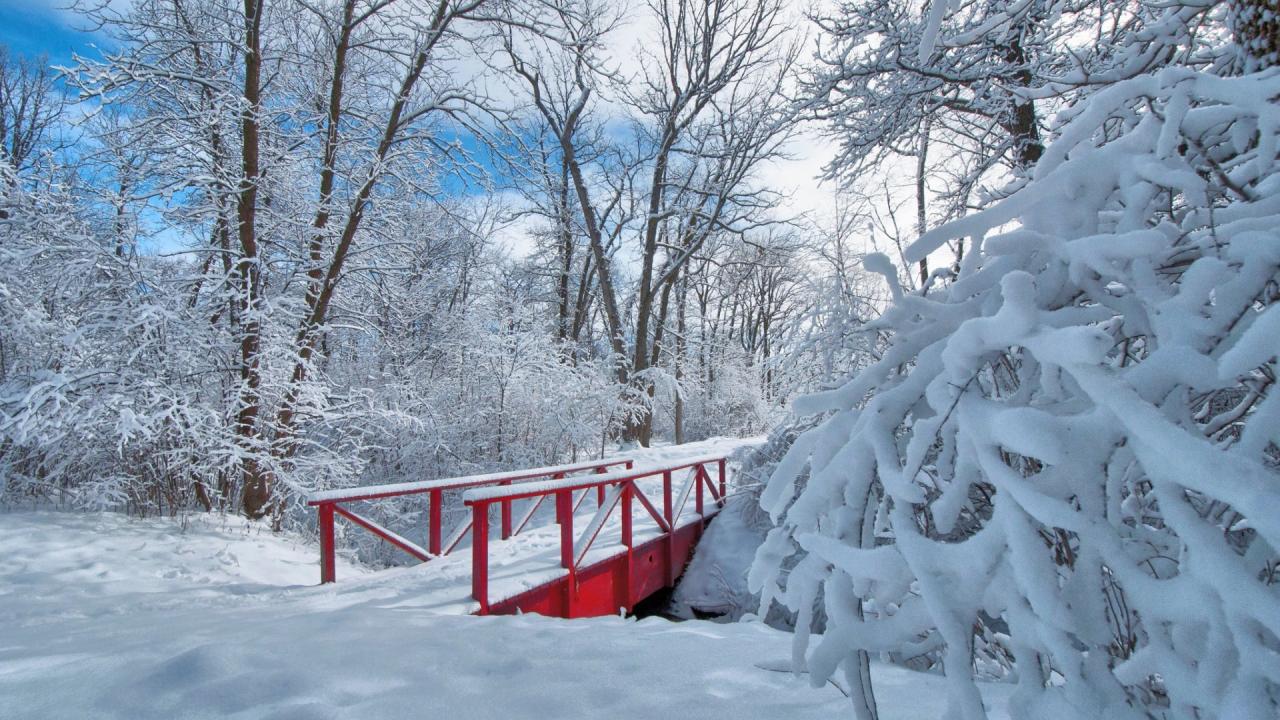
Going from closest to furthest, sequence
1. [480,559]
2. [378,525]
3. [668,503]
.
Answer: [480,559]
[378,525]
[668,503]

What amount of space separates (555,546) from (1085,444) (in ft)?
16.9

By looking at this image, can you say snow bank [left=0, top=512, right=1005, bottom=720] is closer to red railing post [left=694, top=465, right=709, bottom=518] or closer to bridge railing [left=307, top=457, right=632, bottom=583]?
bridge railing [left=307, top=457, right=632, bottom=583]

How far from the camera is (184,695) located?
179 cm

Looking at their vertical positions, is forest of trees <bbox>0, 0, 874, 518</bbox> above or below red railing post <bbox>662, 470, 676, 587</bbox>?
above

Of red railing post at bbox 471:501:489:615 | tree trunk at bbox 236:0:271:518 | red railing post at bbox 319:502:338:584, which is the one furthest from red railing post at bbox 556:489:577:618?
tree trunk at bbox 236:0:271:518

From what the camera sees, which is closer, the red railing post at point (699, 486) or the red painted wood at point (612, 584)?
the red painted wood at point (612, 584)

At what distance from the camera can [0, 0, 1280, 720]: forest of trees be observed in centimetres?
82

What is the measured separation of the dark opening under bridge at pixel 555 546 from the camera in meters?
4.02

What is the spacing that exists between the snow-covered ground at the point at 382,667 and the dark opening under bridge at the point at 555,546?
0.66 m

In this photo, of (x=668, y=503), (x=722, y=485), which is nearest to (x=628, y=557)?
(x=668, y=503)

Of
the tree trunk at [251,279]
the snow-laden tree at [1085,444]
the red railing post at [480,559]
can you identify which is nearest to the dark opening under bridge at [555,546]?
the red railing post at [480,559]

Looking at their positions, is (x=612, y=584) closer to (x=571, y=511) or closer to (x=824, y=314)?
(x=571, y=511)

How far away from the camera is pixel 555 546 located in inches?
217

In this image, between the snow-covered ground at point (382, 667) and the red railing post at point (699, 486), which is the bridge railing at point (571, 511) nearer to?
the red railing post at point (699, 486)
